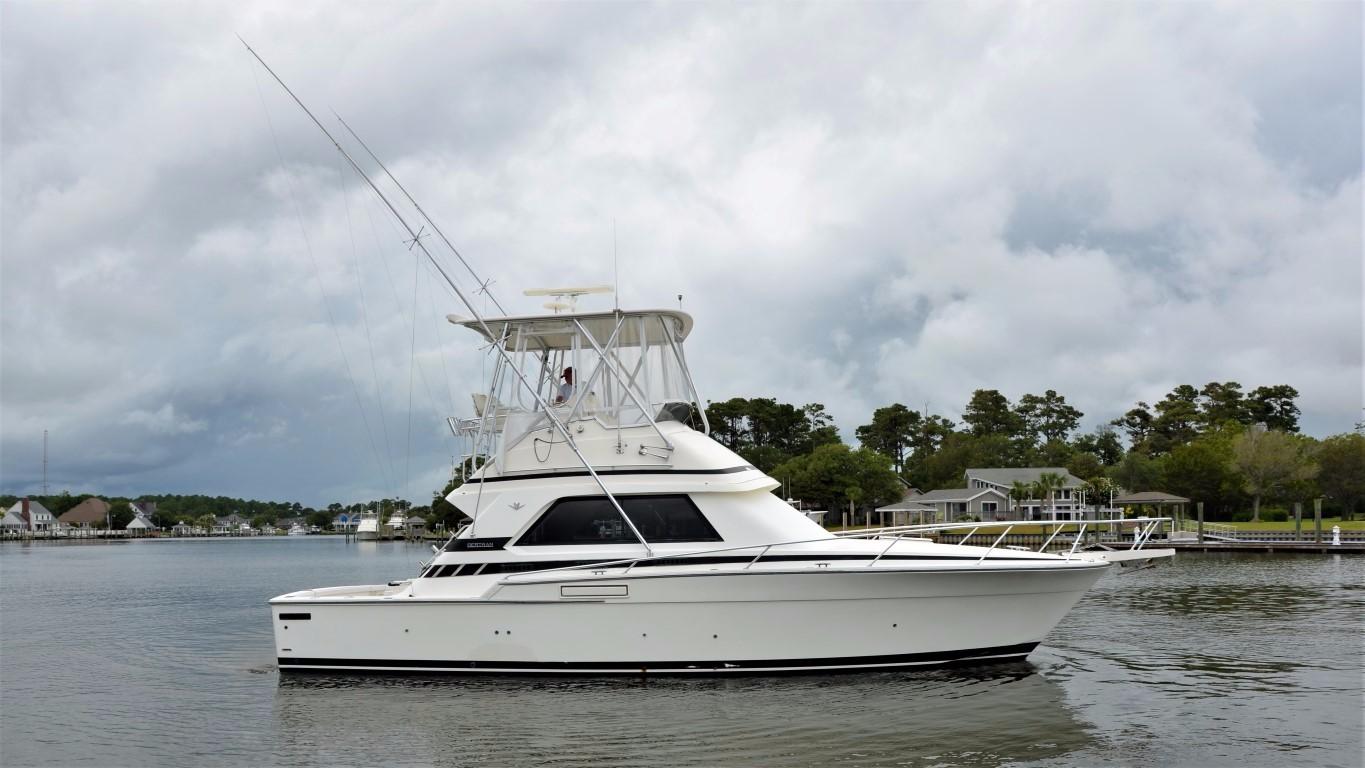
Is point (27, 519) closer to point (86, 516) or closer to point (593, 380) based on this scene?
Result: point (86, 516)

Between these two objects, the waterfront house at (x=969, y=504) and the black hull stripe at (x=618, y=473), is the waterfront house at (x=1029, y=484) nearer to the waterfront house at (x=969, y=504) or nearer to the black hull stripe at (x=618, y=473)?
the waterfront house at (x=969, y=504)

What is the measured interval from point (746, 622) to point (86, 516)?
16521cm

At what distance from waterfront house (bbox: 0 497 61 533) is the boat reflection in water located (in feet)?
505

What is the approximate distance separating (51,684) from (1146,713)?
14544 mm

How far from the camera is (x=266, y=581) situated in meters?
42.0

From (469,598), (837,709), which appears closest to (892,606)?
(837,709)

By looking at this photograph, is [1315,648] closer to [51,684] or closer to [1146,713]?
[1146,713]

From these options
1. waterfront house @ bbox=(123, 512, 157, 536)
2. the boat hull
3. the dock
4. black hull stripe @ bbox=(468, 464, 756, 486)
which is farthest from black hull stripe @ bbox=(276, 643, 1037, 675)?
waterfront house @ bbox=(123, 512, 157, 536)

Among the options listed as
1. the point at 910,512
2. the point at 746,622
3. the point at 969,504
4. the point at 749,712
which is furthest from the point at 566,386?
the point at 910,512

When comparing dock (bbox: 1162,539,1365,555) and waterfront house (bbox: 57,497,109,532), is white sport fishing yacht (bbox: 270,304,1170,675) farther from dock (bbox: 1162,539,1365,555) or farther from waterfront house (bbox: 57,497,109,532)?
waterfront house (bbox: 57,497,109,532)

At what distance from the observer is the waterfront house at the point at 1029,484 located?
60.6 m

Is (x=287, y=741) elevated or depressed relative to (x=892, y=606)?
depressed

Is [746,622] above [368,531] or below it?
above

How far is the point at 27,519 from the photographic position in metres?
141
